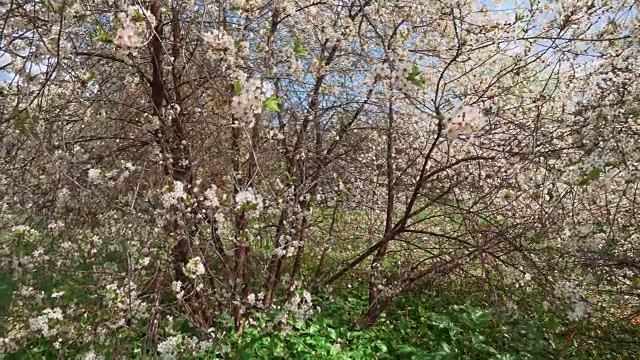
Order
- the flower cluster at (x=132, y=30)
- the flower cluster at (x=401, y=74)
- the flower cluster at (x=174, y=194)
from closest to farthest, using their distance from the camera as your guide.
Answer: the flower cluster at (x=132, y=30) → the flower cluster at (x=401, y=74) → the flower cluster at (x=174, y=194)

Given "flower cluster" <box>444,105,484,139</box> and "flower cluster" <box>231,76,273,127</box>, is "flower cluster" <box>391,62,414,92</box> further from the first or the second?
"flower cluster" <box>231,76,273,127</box>

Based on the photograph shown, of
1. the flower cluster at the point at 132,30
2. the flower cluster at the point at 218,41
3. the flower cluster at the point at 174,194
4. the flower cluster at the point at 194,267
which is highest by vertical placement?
the flower cluster at the point at 218,41

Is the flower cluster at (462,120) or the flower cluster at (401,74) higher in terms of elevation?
the flower cluster at (401,74)

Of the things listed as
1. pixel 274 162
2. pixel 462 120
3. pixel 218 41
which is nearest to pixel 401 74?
pixel 462 120

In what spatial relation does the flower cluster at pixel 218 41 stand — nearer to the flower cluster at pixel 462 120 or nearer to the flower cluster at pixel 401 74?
the flower cluster at pixel 401 74

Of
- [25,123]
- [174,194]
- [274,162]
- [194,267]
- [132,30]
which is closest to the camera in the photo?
[132,30]

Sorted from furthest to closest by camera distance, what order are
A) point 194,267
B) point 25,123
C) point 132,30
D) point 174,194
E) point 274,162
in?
point 274,162 < point 174,194 < point 194,267 < point 25,123 < point 132,30

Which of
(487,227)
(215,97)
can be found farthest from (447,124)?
(487,227)

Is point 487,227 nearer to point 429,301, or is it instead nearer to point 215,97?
point 429,301

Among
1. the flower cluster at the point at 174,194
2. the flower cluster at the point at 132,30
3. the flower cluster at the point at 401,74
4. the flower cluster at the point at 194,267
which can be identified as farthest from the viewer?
the flower cluster at the point at 174,194

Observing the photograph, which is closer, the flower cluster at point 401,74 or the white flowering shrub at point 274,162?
the flower cluster at point 401,74

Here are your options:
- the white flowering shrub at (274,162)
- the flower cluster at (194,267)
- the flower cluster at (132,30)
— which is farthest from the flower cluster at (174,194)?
the flower cluster at (132,30)

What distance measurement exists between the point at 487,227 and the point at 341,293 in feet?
6.65

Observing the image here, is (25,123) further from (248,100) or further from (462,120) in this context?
(462,120)
